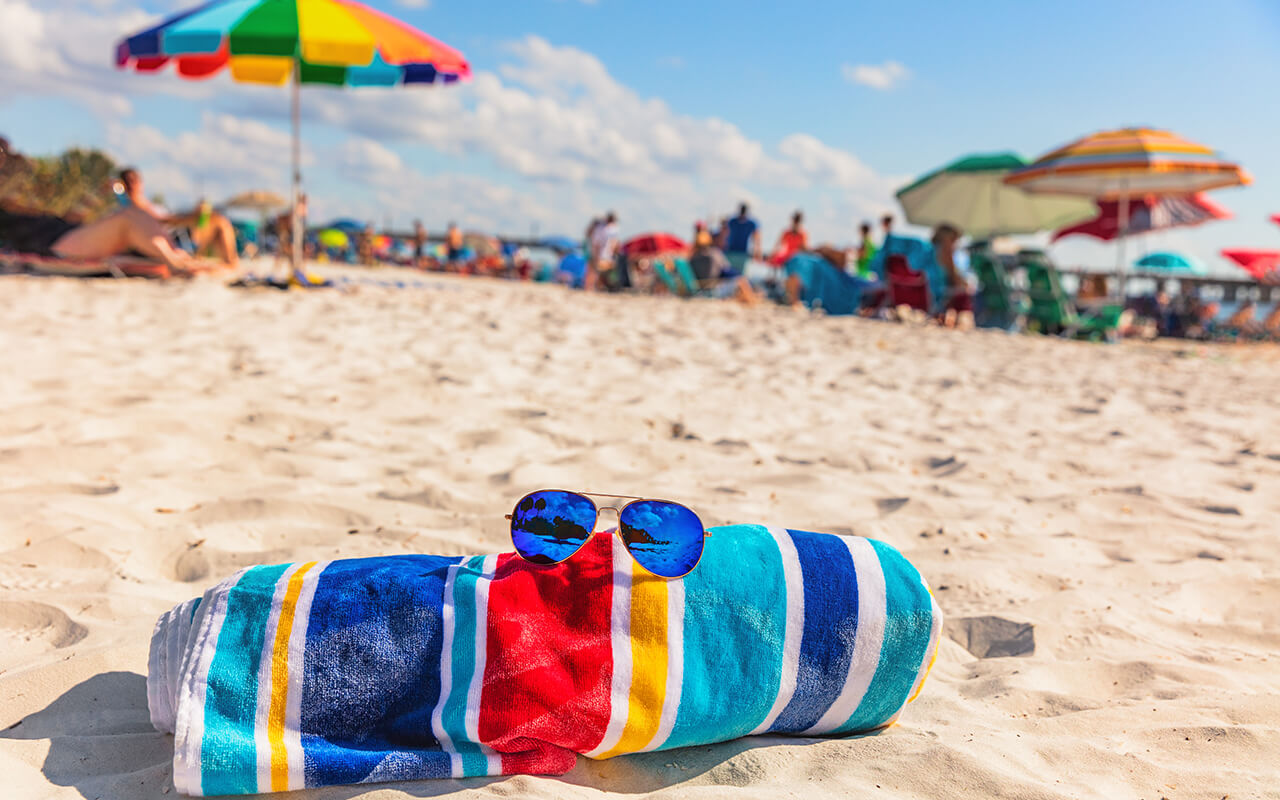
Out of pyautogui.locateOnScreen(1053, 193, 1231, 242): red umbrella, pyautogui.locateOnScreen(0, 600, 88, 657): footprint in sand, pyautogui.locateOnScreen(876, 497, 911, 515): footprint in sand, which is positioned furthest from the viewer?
pyautogui.locateOnScreen(1053, 193, 1231, 242): red umbrella

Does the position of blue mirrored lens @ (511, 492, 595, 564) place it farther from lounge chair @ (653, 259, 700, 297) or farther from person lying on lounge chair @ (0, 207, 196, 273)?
lounge chair @ (653, 259, 700, 297)

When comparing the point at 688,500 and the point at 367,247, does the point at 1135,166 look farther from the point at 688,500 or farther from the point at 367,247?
the point at 367,247

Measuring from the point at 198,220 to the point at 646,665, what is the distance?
7675mm

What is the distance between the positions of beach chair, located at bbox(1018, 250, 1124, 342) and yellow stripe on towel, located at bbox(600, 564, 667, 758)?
9.04 meters

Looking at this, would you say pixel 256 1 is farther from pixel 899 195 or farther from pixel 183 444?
pixel 899 195

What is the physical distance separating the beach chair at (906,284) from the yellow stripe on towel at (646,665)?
8.93 metres

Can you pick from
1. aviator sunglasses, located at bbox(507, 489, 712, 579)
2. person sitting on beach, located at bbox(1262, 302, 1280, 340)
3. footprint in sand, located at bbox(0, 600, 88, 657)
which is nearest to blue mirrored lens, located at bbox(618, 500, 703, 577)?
aviator sunglasses, located at bbox(507, 489, 712, 579)

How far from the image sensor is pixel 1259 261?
45.5ft

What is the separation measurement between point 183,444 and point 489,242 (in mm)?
21096

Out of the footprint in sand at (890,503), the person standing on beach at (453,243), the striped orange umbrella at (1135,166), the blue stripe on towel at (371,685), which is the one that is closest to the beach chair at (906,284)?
the striped orange umbrella at (1135,166)

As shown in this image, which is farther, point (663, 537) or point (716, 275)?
point (716, 275)

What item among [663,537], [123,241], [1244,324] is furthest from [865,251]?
[663,537]

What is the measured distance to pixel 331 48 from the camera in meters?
6.23

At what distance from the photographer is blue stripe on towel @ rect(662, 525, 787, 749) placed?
3.67 feet
